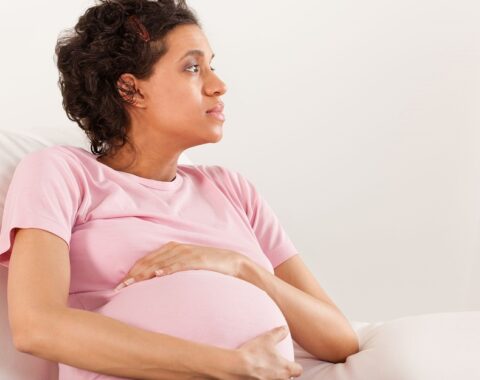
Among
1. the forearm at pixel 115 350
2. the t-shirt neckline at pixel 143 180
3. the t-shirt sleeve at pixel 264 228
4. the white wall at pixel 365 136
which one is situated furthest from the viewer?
the white wall at pixel 365 136

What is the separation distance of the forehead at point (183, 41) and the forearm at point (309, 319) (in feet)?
1.41

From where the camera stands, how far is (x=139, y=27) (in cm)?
178

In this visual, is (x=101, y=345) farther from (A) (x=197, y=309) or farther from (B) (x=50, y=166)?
(B) (x=50, y=166)

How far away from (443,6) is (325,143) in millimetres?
622

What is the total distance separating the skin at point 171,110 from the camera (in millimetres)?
1733

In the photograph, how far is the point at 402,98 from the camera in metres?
3.07

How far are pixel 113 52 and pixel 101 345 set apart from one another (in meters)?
0.65

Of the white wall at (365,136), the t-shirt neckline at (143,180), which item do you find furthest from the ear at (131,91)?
the white wall at (365,136)

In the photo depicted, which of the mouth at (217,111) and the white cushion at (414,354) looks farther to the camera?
the mouth at (217,111)

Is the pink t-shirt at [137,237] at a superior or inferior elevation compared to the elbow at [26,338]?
superior

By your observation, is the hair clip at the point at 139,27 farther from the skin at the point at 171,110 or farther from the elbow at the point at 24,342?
the elbow at the point at 24,342

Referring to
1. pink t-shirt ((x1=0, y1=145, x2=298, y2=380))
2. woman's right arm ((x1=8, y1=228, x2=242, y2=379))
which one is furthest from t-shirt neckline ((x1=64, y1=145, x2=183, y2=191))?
woman's right arm ((x1=8, y1=228, x2=242, y2=379))

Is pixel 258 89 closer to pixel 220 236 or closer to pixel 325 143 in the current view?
pixel 325 143

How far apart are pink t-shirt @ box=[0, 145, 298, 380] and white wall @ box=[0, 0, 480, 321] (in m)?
A: 1.12
